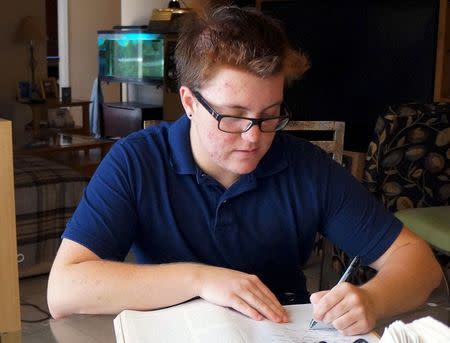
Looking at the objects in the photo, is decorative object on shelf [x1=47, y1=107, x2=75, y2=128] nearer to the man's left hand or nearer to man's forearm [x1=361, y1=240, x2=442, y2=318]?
man's forearm [x1=361, y1=240, x2=442, y2=318]

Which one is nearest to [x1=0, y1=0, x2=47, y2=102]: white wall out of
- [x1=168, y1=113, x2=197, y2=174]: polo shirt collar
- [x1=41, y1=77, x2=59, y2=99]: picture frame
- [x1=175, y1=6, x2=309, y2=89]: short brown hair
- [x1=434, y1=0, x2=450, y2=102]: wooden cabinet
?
[x1=41, y1=77, x2=59, y2=99]: picture frame

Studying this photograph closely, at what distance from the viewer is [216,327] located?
96 cm

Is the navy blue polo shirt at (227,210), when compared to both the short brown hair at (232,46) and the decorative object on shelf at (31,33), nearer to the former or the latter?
the short brown hair at (232,46)

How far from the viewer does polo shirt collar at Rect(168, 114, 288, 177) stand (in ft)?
4.08

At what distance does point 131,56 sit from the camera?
19.1 ft

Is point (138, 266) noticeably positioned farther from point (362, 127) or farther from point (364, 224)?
point (362, 127)

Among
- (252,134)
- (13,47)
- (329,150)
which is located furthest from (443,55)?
(13,47)

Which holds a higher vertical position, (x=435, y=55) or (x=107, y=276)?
(x=435, y=55)

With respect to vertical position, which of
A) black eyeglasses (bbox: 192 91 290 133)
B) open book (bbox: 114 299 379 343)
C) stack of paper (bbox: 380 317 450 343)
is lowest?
open book (bbox: 114 299 379 343)

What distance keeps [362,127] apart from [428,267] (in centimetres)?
233

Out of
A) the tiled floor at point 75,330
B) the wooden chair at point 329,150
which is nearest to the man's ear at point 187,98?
the tiled floor at point 75,330

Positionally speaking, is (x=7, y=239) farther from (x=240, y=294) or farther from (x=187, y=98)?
(x=240, y=294)

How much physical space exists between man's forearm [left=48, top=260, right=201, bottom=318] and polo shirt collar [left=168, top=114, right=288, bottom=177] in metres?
0.22

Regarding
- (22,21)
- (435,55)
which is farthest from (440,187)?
(22,21)
